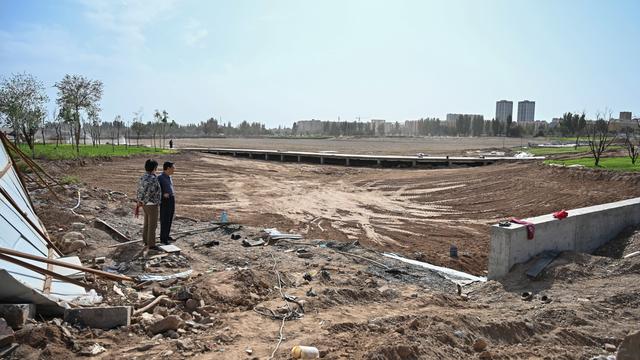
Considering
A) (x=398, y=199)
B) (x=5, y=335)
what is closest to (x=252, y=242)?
(x=5, y=335)

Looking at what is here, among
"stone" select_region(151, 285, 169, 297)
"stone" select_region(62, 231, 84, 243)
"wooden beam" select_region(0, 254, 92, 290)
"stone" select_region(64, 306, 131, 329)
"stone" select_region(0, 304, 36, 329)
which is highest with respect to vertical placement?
"wooden beam" select_region(0, 254, 92, 290)

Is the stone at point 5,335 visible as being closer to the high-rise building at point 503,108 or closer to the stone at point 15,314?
the stone at point 15,314

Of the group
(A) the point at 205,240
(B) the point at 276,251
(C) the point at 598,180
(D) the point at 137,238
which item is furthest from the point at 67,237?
(C) the point at 598,180

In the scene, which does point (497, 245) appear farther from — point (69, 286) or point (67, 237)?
point (67, 237)

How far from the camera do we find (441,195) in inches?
719

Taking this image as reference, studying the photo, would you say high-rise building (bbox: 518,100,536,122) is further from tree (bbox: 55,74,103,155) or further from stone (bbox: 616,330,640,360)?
stone (bbox: 616,330,640,360)

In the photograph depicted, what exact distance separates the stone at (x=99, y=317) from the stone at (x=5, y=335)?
65 cm

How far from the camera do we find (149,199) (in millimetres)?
7785

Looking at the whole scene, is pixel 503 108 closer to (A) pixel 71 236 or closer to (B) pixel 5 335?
(A) pixel 71 236

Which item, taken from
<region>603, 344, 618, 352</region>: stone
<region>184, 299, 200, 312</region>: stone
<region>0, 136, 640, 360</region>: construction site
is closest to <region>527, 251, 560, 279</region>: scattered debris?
<region>0, 136, 640, 360</region>: construction site

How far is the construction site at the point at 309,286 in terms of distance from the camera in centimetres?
439

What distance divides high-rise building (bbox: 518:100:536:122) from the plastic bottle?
19525cm

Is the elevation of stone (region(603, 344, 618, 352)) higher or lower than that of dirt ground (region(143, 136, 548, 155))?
lower

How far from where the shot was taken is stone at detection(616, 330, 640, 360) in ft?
12.3
